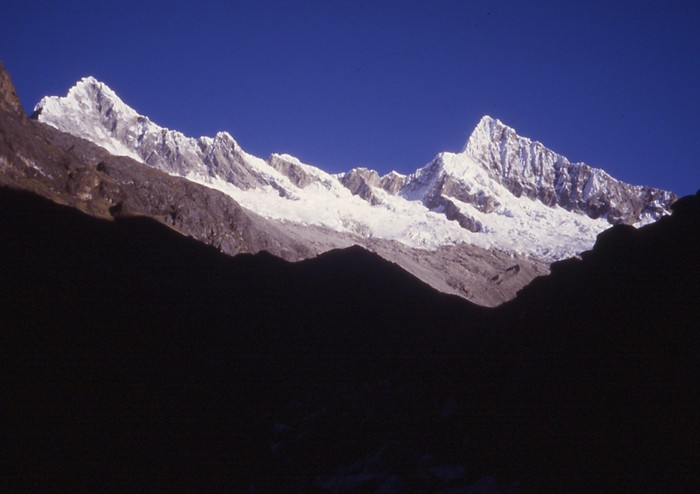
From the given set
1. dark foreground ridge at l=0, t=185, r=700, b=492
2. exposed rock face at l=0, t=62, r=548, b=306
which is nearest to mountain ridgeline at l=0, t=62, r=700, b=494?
dark foreground ridge at l=0, t=185, r=700, b=492

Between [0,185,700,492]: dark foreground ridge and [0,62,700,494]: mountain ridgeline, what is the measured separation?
0.06m

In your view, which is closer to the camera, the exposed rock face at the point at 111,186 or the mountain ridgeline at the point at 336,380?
the mountain ridgeline at the point at 336,380

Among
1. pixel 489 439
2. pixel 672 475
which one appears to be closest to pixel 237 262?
Answer: pixel 489 439

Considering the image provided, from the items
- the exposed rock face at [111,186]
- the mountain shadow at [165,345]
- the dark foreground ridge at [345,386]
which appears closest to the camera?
the dark foreground ridge at [345,386]

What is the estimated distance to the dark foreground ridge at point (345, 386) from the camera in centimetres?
750

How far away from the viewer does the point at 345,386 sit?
739 inches

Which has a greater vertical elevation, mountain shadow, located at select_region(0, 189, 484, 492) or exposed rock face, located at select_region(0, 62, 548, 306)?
exposed rock face, located at select_region(0, 62, 548, 306)

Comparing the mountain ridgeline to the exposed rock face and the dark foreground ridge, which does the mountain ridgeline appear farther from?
the exposed rock face

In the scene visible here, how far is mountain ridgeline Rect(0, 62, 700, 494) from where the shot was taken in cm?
754

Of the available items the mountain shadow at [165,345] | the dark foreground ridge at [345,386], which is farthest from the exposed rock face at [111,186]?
the dark foreground ridge at [345,386]

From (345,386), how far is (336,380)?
1695 millimetres

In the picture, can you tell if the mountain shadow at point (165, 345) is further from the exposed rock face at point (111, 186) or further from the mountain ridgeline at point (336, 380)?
the exposed rock face at point (111, 186)

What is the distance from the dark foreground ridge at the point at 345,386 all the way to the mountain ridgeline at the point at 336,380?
61 mm

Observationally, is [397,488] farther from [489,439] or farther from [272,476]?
[272,476]
